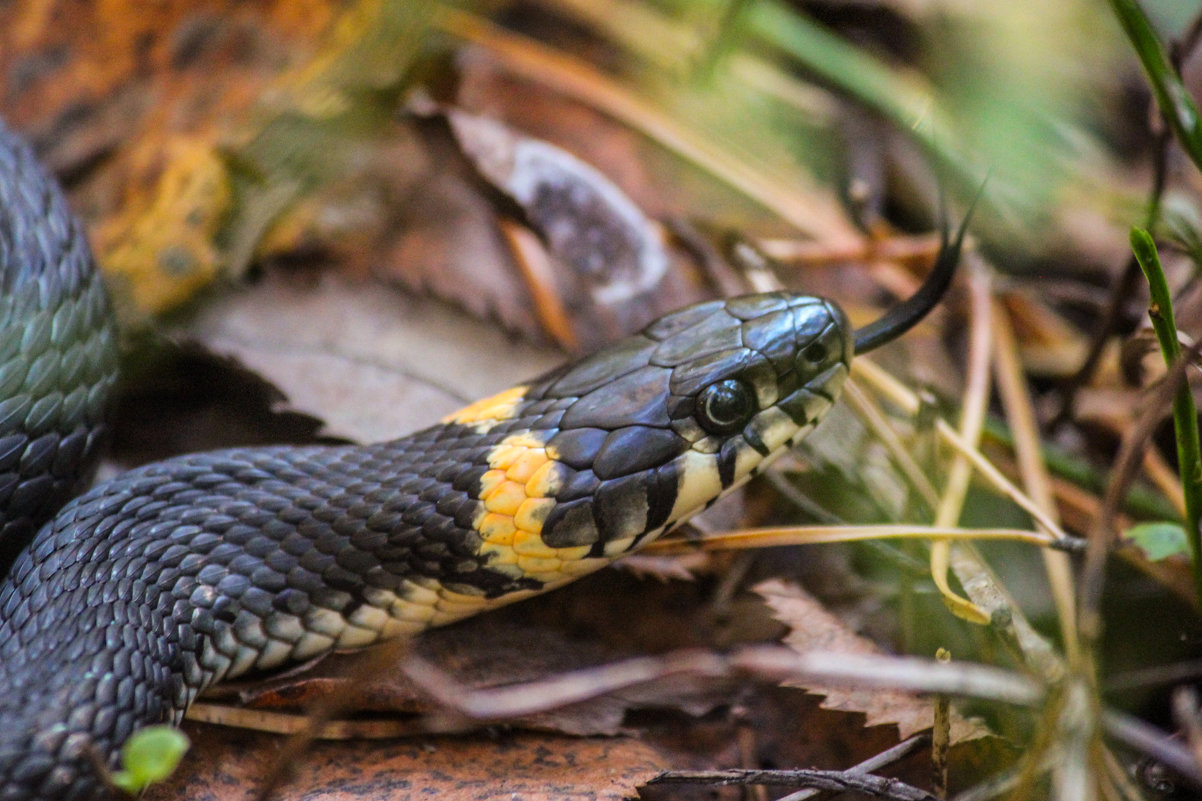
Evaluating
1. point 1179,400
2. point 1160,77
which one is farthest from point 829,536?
point 1160,77

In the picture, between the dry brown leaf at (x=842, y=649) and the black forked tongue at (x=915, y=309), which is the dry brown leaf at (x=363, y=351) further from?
the dry brown leaf at (x=842, y=649)

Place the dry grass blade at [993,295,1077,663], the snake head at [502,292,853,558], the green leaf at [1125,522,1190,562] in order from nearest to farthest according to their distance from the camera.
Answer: the green leaf at [1125,522,1190,562]
the snake head at [502,292,853,558]
the dry grass blade at [993,295,1077,663]

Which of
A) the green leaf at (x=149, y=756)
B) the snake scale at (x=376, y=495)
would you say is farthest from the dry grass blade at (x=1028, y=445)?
the green leaf at (x=149, y=756)

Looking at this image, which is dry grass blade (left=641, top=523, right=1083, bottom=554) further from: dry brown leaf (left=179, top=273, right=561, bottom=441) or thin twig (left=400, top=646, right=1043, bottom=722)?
dry brown leaf (left=179, top=273, right=561, bottom=441)

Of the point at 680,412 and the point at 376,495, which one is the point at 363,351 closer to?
the point at 376,495

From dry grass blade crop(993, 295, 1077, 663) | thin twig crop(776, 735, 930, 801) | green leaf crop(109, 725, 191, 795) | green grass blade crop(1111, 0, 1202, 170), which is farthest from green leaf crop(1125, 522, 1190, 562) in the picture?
green leaf crop(109, 725, 191, 795)

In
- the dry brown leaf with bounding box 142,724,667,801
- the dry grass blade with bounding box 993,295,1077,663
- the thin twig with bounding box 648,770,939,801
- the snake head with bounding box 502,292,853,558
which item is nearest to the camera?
the thin twig with bounding box 648,770,939,801

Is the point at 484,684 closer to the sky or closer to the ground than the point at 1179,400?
closer to the ground
